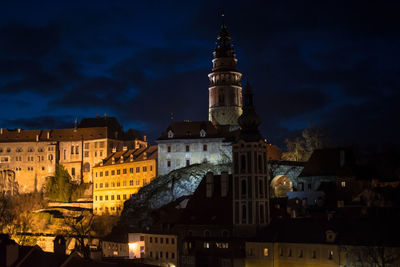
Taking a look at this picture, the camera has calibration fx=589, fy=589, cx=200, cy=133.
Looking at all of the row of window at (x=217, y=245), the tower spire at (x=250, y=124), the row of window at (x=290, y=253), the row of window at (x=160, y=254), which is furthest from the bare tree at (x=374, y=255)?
the row of window at (x=160, y=254)

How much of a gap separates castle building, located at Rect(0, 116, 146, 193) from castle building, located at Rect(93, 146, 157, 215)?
8546 mm

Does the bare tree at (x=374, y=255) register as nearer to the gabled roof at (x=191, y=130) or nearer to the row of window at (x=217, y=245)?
the row of window at (x=217, y=245)

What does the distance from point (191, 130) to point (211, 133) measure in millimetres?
2898

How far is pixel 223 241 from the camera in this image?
5012cm

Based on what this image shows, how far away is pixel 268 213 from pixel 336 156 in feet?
54.1

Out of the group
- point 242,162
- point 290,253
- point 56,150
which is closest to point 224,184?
point 242,162

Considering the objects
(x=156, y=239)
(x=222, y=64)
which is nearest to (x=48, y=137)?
(x=222, y=64)

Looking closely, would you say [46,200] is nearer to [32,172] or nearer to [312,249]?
[32,172]

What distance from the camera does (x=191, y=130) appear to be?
8100 centimetres

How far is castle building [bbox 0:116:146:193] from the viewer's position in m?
103

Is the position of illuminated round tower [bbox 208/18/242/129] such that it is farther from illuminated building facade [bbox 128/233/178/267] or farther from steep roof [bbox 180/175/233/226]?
illuminated building facade [bbox 128/233/178/267]

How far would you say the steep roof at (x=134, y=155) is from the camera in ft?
283

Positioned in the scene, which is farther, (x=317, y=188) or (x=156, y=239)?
(x=317, y=188)

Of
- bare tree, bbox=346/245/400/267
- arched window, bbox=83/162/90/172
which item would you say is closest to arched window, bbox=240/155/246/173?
bare tree, bbox=346/245/400/267
